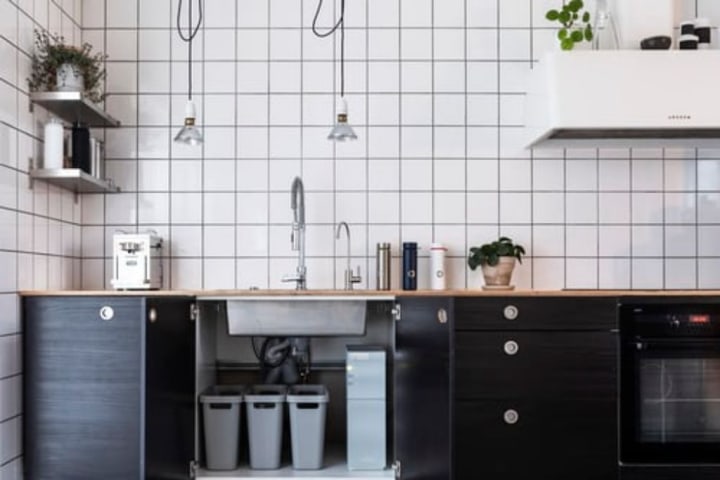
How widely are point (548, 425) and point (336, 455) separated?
0.94 m

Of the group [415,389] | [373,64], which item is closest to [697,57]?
[373,64]

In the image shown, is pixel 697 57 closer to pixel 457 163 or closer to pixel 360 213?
pixel 457 163

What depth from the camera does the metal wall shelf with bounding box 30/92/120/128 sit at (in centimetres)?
239

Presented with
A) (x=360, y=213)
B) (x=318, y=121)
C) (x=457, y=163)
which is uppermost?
(x=318, y=121)

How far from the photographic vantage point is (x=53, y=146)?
95.6 inches

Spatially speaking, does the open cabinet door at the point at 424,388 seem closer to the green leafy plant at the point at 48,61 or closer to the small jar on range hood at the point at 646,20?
the small jar on range hood at the point at 646,20

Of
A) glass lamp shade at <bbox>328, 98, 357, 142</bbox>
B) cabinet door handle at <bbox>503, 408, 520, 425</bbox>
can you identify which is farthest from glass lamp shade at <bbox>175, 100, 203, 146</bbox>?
cabinet door handle at <bbox>503, 408, 520, 425</bbox>

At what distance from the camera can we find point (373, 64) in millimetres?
2951

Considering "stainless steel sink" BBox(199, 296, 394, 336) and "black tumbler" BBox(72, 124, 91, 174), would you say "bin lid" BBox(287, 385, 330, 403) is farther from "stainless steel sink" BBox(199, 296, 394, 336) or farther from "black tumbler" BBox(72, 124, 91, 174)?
"black tumbler" BBox(72, 124, 91, 174)

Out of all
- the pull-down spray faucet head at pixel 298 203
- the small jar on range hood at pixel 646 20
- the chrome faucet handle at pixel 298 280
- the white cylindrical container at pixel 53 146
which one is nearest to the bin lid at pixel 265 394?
the chrome faucet handle at pixel 298 280

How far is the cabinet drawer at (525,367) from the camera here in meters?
2.26

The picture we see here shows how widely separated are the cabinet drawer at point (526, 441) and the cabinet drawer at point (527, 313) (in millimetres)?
265

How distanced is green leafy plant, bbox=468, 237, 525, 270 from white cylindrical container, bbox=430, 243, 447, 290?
0.41ft

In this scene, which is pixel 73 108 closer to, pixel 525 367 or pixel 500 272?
pixel 500 272
